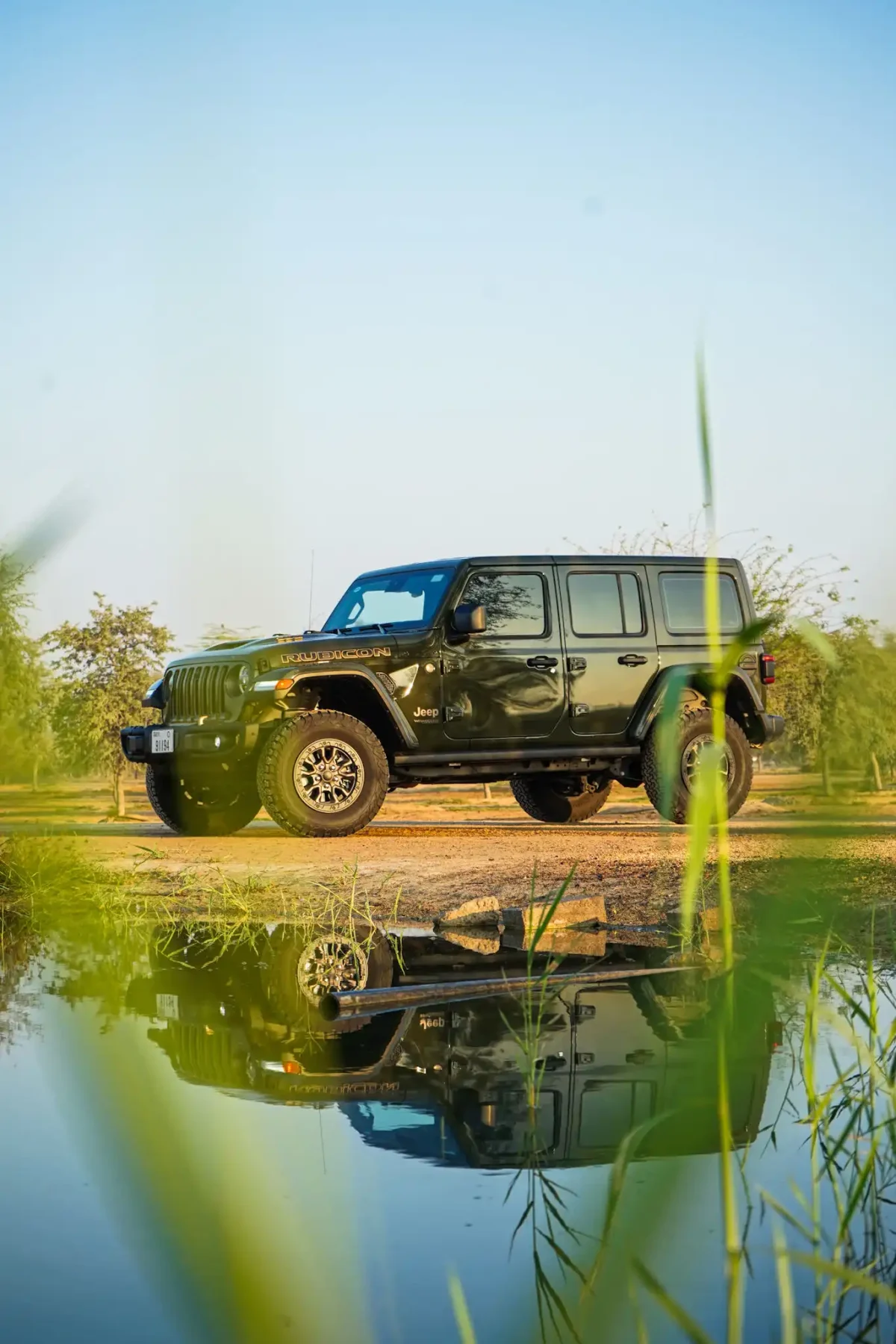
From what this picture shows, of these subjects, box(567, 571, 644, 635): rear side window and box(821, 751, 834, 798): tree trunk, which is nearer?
box(821, 751, 834, 798): tree trunk

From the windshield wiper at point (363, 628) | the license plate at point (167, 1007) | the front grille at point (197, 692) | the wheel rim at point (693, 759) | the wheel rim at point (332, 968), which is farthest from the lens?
the windshield wiper at point (363, 628)

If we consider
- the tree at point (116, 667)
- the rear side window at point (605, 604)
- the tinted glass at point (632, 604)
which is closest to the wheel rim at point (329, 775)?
the rear side window at point (605, 604)

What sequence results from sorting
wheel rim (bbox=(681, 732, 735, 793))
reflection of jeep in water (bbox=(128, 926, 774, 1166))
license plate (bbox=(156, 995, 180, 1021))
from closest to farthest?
reflection of jeep in water (bbox=(128, 926, 774, 1166)), license plate (bbox=(156, 995, 180, 1021)), wheel rim (bbox=(681, 732, 735, 793))

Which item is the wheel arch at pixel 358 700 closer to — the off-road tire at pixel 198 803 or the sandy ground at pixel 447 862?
the sandy ground at pixel 447 862

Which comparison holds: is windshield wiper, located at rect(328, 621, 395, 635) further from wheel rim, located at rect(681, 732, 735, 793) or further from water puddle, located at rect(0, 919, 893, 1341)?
water puddle, located at rect(0, 919, 893, 1341)

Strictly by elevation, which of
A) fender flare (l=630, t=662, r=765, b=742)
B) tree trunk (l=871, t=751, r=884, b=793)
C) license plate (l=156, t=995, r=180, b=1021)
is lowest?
license plate (l=156, t=995, r=180, b=1021)

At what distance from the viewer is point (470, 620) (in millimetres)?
11102

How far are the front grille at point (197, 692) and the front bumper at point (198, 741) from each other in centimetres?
9

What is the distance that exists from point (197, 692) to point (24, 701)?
33.3 ft

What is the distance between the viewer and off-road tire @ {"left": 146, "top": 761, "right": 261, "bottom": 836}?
11953 millimetres

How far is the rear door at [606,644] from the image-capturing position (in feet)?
39.1

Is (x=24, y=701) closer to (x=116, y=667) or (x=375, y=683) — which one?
(x=375, y=683)

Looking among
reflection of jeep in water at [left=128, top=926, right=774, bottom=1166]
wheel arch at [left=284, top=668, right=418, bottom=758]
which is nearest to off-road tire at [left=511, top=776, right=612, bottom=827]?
wheel arch at [left=284, top=668, right=418, bottom=758]

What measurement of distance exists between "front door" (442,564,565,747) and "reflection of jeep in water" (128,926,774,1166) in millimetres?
5135
